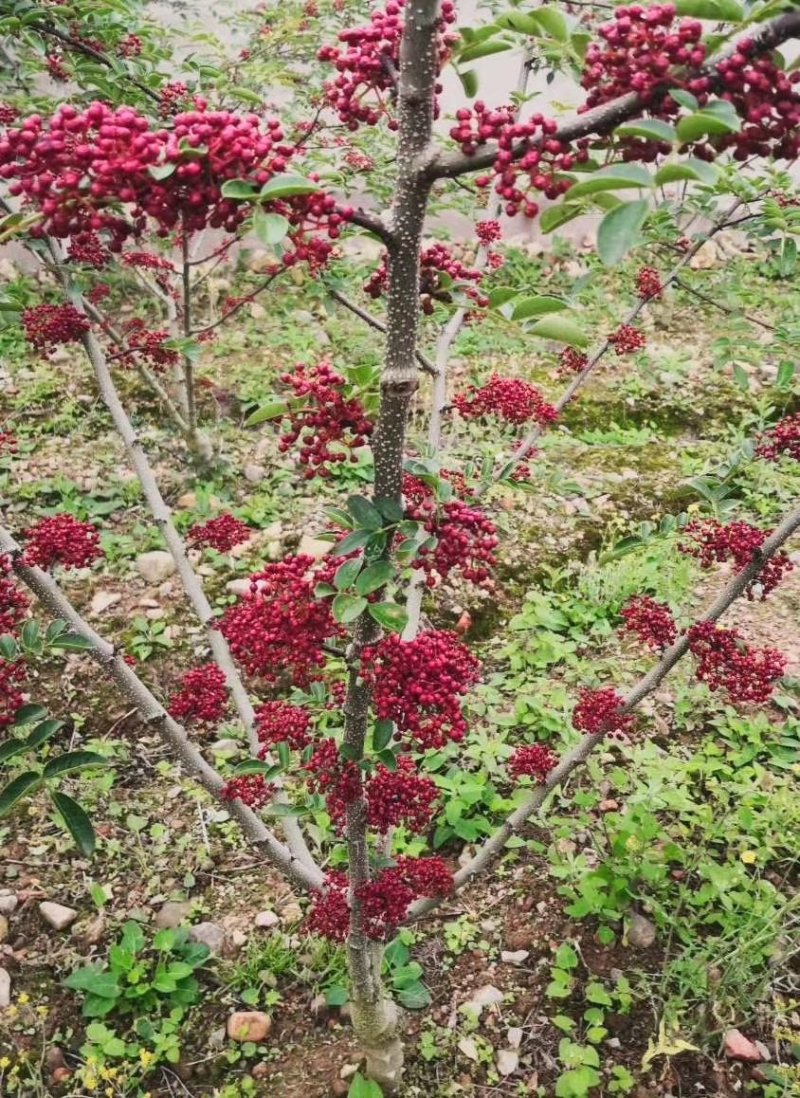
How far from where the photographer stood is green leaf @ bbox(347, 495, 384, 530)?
1462mm

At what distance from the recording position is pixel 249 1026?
302cm

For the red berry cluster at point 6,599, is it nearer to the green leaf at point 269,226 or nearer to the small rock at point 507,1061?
the green leaf at point 269,226

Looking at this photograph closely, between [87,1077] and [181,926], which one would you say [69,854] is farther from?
[87,1077]

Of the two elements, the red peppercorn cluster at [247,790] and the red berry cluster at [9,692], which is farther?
the red peppercorn cluster at [247,790]

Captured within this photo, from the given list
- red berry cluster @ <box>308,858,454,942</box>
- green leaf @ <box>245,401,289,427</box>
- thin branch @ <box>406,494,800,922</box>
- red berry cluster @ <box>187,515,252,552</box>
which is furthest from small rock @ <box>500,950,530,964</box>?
green leaf @ <box>245,401,289,427</box>

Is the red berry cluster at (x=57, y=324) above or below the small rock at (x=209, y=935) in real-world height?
above

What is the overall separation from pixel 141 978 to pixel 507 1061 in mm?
1474

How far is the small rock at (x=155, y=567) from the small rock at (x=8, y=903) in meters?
2.00

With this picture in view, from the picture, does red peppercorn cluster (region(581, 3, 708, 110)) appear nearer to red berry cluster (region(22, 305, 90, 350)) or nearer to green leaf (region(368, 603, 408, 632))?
green leaf (region(368, 603, 408, 632))

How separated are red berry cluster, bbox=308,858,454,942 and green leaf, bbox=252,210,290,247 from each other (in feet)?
6.31

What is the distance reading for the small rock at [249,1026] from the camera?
3.00 meters

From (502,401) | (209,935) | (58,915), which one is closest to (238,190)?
(502,401)

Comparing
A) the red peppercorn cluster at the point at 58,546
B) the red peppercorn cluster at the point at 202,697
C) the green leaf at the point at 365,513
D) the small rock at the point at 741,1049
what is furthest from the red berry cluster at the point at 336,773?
the small rock at the point at 741,1049

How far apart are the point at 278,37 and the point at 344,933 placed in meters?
5.34
